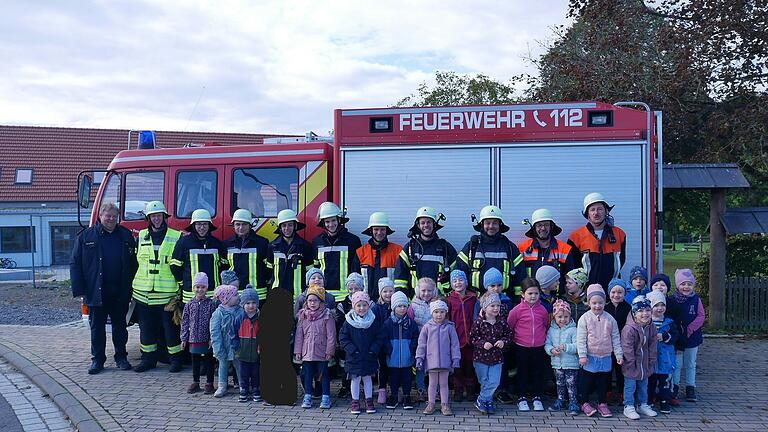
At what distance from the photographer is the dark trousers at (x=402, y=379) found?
569cm

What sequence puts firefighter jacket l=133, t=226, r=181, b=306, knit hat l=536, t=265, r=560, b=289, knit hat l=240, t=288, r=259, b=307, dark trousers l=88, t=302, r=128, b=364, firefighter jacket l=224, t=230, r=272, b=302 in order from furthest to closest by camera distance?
dark trousers l=88, t=302, r=128, b=364
firefighter jacket l=133, t=226, r=181, b=306
firefighter jacket l=224, t=230, r=272, b=302
knit hat l=240, t=288, r=259, b=307
knit hat l=536, t=265, r=560, b=289

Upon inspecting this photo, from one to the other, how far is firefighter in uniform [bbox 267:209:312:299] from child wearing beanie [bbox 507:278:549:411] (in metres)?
2.22

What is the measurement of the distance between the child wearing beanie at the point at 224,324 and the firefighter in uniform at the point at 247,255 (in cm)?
45

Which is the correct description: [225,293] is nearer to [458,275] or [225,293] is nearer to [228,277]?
[228,277]

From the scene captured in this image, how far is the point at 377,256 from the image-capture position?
6266 mm

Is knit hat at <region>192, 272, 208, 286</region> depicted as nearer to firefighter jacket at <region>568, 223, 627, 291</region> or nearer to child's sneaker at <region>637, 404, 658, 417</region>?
firefighter jacket at <region>568, 223, 627, 291</region>

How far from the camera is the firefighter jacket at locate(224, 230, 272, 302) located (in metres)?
6.57

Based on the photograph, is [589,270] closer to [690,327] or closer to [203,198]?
[690,327]

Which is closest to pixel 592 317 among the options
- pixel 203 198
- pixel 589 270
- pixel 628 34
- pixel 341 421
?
pixel 589 270

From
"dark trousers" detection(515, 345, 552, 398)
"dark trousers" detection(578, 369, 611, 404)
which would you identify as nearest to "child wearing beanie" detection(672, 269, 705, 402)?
"dark trousers" detection(578, 369, 611, 404)

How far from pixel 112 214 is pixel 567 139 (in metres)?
5.16

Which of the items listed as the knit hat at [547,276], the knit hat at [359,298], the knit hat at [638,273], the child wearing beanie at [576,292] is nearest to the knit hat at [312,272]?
the knit hat at [359,298]

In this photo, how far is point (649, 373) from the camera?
5.44 m

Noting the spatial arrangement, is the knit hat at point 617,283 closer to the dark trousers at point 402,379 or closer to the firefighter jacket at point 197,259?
the dark trousers at point 402,379
